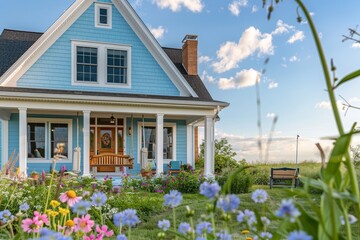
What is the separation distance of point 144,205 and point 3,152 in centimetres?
962

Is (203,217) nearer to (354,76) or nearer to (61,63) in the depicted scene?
(354,76)

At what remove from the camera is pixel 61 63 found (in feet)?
46.4

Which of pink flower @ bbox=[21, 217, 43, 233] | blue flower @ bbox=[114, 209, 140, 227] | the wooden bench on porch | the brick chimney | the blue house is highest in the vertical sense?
the brick chimney

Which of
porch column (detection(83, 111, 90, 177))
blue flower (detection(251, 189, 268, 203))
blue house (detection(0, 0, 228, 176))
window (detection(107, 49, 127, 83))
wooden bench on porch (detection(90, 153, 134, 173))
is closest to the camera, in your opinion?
blue flower (detection(251, 189, 268, 203))

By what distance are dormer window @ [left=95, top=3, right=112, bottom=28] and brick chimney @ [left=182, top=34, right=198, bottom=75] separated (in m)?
4.80

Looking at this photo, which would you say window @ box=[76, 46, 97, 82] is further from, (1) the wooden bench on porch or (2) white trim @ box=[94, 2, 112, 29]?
(1) the wooden bench on porch

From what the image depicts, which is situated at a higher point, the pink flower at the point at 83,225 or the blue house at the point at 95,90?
the blue house at the point at 95,90

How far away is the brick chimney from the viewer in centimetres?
1817

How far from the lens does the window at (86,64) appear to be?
47.0 ft

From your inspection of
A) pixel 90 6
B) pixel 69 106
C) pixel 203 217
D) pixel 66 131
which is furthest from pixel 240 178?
pixel 203 217

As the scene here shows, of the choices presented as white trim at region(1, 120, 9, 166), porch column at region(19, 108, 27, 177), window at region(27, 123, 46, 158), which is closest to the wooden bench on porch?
porch column at region(19, 108, 27, 177)

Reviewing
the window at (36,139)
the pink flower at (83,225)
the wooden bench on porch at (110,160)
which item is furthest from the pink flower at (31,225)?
the window at (36,139)

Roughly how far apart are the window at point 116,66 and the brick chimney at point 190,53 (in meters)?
4.31

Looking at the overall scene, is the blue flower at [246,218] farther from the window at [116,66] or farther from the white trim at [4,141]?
the white trim at [4,141]
